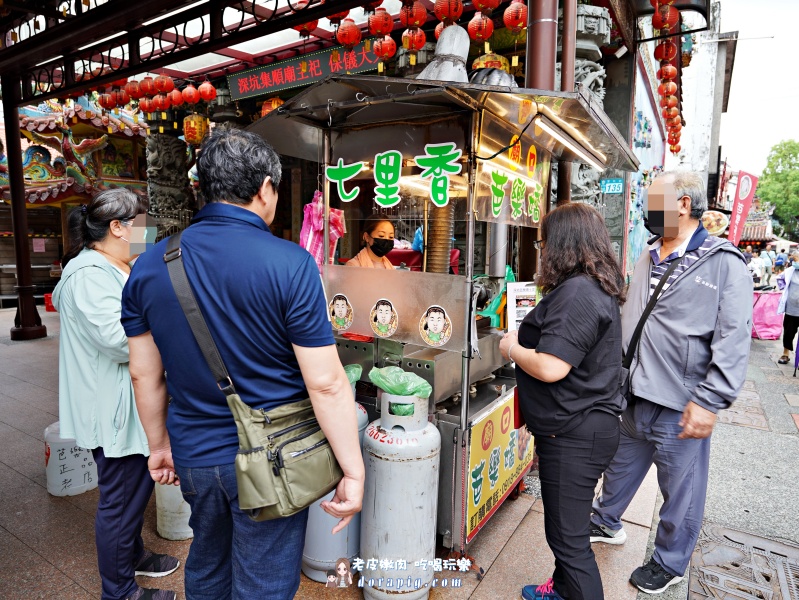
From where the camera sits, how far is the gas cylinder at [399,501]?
2691 millimetres

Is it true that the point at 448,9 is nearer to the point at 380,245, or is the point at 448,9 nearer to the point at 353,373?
the point at 380,245

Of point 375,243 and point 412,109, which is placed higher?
point 412,109

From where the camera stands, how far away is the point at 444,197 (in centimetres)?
318

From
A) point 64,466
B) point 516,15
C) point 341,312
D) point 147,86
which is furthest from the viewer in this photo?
point 147,86

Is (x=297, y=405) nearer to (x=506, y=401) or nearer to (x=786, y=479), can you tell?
(x=506, y=401)

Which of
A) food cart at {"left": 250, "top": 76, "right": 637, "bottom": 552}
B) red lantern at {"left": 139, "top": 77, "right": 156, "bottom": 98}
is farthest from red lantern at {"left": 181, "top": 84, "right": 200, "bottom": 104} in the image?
food cart at {"left": 250, "top": 76, "right": 637, "bottom": 552}

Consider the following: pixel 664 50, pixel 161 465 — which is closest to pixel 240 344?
pixel 161 465

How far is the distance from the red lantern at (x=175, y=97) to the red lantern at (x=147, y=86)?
30 cm

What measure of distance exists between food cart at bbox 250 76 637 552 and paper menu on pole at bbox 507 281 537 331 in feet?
0.97

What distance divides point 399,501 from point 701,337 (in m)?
1.89

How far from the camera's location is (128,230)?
257 cm

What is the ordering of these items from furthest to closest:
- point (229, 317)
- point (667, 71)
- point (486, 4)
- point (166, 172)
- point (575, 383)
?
point (166, 172)
point (667, 71)
point (486, 4)
point (575, 383)
point (229, 317)

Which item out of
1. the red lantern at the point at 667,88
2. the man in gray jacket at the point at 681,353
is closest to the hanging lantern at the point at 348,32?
the man in gray jacket at the point at 681,353

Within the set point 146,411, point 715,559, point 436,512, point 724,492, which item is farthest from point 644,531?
point 146,411
